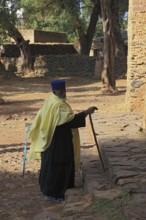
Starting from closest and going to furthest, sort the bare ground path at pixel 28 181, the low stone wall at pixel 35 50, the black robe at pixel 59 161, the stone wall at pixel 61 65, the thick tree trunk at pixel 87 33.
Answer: the bare ground path at pixel 28 181, the black robe at pixel 59 161, the stone wall at pixel 61 65, the thick tree trunk at pixel 87 33, the low stone wall at pixel 35 50

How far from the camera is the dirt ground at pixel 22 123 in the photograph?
581 centimetres

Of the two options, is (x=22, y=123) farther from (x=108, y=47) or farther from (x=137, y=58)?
(x=108, y=47)

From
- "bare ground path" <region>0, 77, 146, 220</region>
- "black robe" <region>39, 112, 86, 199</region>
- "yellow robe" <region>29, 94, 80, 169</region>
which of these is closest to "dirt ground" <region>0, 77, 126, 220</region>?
"bare ground path" <region>0, 77, 146, 220</region>

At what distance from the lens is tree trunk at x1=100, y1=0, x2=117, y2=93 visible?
18.1 meters

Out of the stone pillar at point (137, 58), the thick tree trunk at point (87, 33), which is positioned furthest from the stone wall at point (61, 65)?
the stone pillar at point (137, 58)

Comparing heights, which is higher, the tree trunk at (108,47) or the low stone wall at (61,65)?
the tree trunk at (108,47)

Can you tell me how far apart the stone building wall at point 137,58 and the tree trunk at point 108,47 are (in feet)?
19.9

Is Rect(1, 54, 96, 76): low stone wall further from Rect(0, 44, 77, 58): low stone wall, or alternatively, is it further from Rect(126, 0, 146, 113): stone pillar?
Rect(126, 0, 146, 113): stone pillar

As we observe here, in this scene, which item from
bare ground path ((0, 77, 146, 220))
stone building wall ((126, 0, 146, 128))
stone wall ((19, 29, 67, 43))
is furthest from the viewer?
stone wall ((19, 29, 67, 43))

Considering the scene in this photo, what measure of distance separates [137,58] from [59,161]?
6912 mm

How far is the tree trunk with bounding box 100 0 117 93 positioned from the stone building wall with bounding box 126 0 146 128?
6.07m

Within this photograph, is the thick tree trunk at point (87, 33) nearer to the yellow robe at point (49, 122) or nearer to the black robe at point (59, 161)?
the yellow robe at point (49, 122)

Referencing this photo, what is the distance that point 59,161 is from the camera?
564cm

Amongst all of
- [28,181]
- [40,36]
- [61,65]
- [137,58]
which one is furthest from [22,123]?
[40,36]
